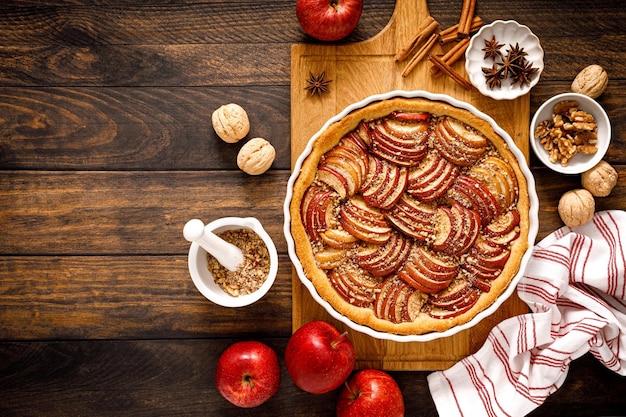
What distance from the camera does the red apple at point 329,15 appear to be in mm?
2289

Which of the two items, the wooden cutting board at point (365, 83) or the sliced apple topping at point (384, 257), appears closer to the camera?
the sliced apple topping at point (384, 257)

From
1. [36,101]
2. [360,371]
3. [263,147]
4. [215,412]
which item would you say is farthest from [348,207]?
[36,101]

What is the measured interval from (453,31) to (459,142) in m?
0.54

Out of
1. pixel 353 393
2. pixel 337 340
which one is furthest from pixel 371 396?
pixel 337 340

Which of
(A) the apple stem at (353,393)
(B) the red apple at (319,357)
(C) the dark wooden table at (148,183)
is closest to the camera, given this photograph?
(B) the red apple at (319,357)

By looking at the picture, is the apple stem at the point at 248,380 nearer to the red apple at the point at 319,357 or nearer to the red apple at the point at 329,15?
the red apple at the point at 319,357

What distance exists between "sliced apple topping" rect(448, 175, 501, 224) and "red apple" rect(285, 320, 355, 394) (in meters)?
0.73

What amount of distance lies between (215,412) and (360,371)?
695 millimetres

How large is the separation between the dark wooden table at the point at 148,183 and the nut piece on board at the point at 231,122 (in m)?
0.09

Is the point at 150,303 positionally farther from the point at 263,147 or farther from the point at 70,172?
the point at 263,147

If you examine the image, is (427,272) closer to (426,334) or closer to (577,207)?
(426,334)

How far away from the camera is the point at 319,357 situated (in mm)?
2189

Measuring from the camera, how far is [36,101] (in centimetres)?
252

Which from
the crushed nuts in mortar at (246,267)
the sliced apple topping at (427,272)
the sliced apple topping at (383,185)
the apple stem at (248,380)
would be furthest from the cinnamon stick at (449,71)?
the apple stem at (248,380)
